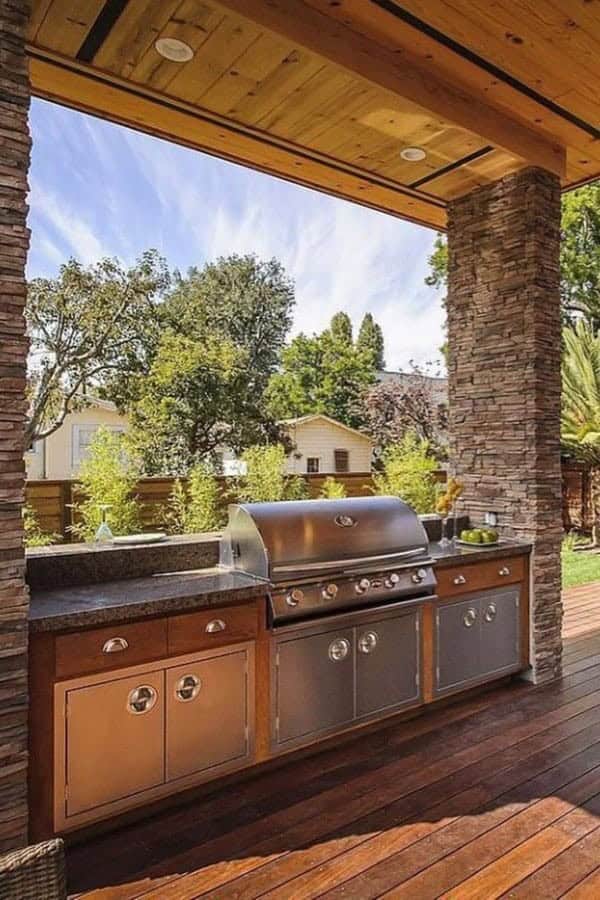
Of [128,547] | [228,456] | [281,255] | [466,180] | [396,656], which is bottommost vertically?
[396,656]

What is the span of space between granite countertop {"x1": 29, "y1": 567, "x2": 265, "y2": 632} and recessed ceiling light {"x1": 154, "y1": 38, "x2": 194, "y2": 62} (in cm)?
215

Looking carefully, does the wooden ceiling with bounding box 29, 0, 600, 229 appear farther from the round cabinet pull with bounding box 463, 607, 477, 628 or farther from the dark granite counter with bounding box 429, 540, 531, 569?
the round cabinet pull with bounding box 463, 607, 477, 628

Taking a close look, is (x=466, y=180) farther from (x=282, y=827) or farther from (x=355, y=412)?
(x=355, y=412)

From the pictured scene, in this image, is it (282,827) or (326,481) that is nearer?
(282,827)

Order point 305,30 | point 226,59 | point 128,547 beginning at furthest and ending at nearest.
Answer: point 128,547, point 226,59, point 305,30

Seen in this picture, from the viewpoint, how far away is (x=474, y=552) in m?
3.48

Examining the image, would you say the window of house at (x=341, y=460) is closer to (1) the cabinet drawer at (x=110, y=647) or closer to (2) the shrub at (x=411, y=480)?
(2) the shrub at (x=411, y=480)

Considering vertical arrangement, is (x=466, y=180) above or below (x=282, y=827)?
above

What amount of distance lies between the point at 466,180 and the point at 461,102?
838mm

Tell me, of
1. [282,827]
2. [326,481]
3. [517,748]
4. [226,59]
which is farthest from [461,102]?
[326,481]

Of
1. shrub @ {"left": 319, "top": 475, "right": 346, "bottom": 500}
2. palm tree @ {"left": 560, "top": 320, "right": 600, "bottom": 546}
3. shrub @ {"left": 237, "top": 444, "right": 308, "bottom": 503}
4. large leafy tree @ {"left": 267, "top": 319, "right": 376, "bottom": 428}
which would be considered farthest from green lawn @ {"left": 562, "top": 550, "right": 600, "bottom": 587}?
large leafy tree @ {"left": 267, "top": 319, "right": 376, "bottom": 428}

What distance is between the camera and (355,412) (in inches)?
437

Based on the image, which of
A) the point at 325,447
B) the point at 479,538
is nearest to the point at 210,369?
the point at 325,447

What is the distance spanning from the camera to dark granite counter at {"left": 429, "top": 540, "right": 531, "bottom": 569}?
3.36 meters
